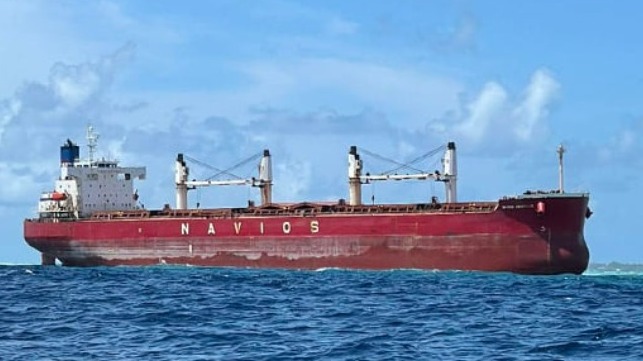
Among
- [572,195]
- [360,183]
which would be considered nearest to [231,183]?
[360,183]

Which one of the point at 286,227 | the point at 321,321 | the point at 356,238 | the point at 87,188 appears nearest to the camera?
the point at 321,321

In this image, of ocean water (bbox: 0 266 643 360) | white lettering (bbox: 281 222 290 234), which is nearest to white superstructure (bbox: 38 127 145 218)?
white lettering (bbox: 281 222 290 234)

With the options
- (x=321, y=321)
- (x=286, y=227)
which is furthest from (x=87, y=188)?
(x=321, y=321)

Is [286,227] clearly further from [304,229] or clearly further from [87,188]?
[87,188]

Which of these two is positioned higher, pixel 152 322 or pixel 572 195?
pixel 572 195

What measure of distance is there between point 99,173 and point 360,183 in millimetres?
16221

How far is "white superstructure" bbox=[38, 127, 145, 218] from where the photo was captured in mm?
64062

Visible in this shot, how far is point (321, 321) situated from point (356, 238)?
25531 mm

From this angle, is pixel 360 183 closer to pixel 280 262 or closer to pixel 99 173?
pixel 280 262

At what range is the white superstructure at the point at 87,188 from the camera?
6406cm

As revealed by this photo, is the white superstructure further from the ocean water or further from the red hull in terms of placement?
the ocean water

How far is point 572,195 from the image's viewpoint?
4625cm

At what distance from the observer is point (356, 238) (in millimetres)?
49719

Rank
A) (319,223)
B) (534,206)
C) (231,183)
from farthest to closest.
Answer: (231,183) → (319,223) → (534,206)
